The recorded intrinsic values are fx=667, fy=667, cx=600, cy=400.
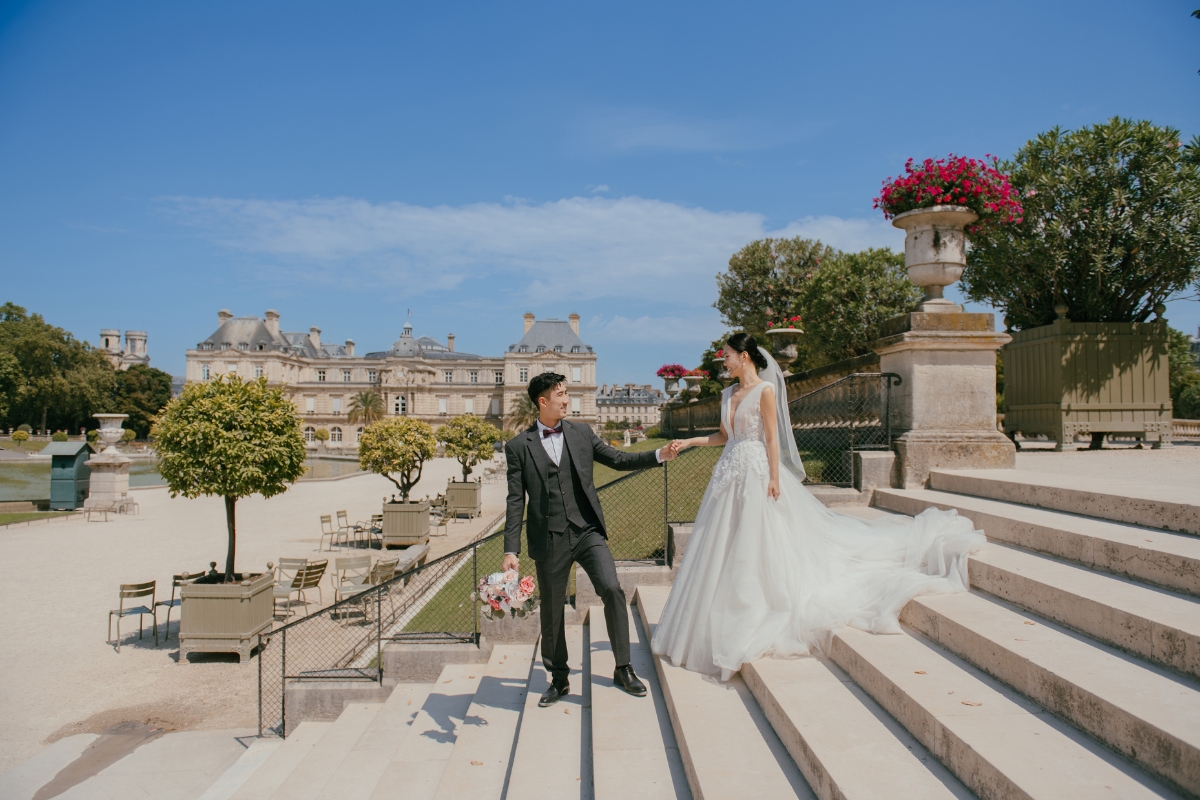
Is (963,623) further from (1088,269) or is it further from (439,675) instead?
(1088,269)

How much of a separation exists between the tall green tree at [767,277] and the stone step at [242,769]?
2457 cm

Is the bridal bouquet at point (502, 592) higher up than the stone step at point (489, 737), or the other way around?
the bridal bouquet at point (502, 592)

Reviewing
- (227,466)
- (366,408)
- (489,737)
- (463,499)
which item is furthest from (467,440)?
(366,408)

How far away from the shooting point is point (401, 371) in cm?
7919

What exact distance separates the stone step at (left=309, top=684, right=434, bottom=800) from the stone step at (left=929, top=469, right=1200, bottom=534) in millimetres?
4362

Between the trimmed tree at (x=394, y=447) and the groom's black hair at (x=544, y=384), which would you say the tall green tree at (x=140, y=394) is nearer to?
the trimmed tree at (x=394, y=447)

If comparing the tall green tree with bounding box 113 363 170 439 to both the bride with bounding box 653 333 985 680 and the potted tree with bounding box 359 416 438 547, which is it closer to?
the potted tree with bounding box 359 416 438 547

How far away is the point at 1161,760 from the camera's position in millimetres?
1886

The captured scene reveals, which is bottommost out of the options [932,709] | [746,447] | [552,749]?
[552,749]

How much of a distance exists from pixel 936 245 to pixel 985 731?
4.56 meters

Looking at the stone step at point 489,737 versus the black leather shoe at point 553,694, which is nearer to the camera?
the stone step at point 489,737

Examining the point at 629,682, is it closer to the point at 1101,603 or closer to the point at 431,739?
the point at 431,739

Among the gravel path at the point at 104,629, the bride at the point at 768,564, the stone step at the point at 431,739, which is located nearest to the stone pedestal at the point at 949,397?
the bride at the point at 768,564

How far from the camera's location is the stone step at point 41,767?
186 inches
